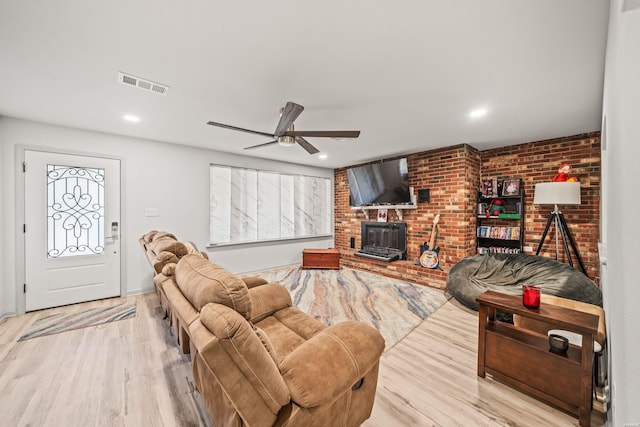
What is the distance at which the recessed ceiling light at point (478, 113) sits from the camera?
8.63 feet

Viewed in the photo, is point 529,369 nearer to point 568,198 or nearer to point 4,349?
point 568,198

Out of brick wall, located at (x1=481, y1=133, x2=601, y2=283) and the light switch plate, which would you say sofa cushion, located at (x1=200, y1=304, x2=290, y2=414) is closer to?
the light switch plate

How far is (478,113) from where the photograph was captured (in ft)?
8.89

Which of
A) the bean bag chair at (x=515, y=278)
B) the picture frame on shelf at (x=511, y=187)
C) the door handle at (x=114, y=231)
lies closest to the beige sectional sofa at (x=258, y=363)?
the bean bag chair at (x=515, y=278)

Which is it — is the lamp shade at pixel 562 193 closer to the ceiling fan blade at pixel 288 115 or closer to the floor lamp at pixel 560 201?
the floor lamp at pixel 560 201

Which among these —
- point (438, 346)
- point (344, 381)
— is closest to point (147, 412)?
point (344, 381)

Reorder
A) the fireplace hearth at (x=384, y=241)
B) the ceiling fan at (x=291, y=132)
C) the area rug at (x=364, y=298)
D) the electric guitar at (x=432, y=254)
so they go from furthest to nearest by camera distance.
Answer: the fireplace hearth at (x=384, y=241)
the electric guitar at (x=432, y=254)
the area rug at (x=364, y=298)
the ceiling fan at (x=291, y=132)

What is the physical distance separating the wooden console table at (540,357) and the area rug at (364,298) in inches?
32.8

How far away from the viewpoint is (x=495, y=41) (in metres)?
1.59

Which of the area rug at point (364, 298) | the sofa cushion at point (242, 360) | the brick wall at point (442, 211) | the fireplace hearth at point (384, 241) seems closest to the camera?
the sofa cushion at point (242, 360)

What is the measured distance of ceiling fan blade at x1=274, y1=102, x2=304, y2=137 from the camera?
1.91 metres

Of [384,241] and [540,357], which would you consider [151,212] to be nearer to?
[384,241]

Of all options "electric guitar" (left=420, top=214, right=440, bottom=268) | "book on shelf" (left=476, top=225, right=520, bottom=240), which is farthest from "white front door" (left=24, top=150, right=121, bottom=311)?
"book on shelf" (left=476, top=225, right=520, bottom=240)

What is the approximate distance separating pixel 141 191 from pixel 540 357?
4758 millimetres
